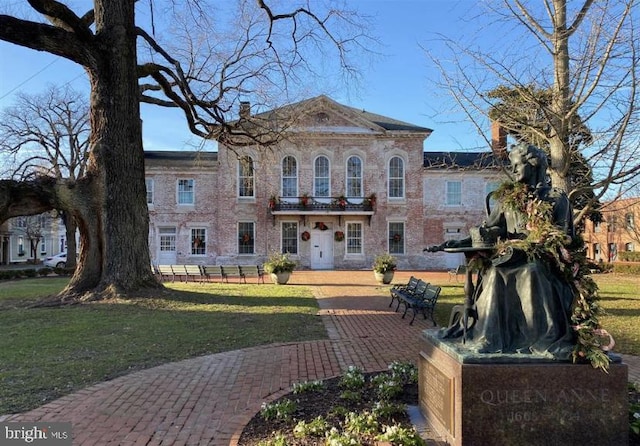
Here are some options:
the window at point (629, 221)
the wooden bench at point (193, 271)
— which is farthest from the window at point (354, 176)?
the window at point (629, 221)

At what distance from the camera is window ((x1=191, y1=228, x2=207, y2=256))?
30.4m

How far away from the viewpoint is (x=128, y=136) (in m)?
13.3

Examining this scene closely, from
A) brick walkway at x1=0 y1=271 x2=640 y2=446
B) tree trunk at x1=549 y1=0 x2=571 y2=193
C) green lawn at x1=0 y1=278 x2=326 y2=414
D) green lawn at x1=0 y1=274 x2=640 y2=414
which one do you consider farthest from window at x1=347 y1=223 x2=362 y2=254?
brick walkway at x1=0 y1=271 x2=640 y2=446

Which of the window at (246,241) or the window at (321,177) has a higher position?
the window at (321,177)

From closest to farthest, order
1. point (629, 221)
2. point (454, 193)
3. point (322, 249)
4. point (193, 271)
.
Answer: point (193, 271) < point (322, 249) < point (454, 193) < point (629, 221)

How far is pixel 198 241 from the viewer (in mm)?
30344

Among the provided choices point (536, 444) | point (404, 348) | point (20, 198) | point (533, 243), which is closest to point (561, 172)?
point (404, 348)

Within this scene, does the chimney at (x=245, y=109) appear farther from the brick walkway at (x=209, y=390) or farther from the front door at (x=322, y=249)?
the front door at (x=322, y=249)

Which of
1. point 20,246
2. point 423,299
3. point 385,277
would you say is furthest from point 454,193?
point 20,246

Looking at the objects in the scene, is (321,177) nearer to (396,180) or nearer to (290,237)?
(290,237)

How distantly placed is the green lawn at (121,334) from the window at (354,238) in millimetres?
16241

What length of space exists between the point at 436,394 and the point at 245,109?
48.0 feet

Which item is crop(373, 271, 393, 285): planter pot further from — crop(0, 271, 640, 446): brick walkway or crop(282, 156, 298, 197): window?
crop(282, 156, 298, 197): window

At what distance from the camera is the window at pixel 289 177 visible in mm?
30406
